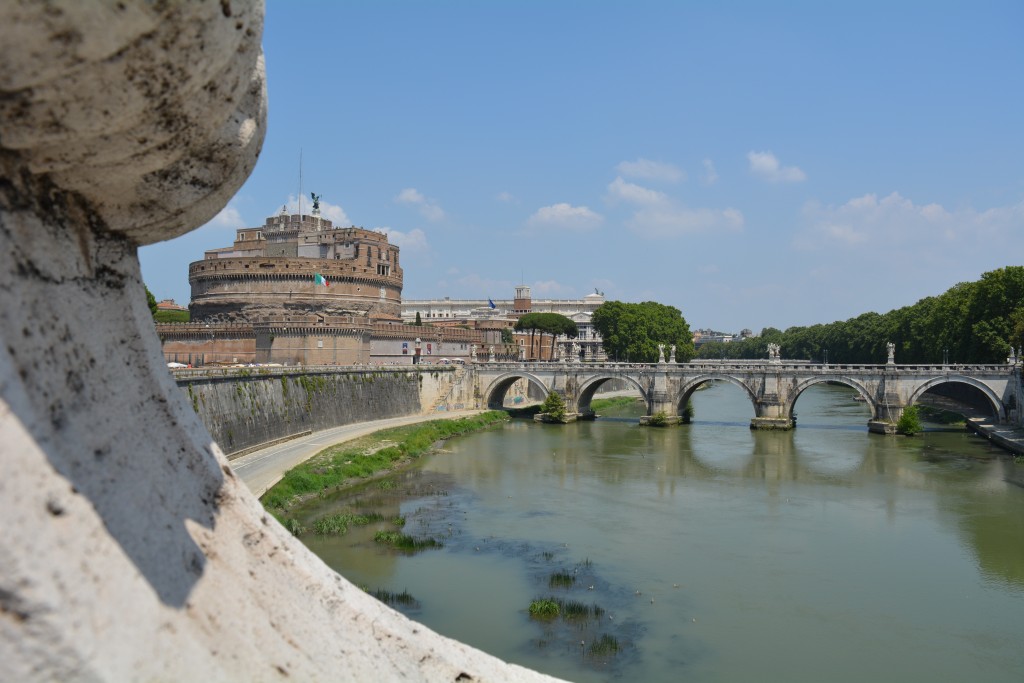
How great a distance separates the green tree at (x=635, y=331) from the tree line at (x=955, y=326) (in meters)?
17.5

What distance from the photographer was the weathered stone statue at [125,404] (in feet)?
9.93

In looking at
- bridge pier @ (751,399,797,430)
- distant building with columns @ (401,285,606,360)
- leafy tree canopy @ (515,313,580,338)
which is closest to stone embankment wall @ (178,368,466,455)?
bridge pier @ (751,399,797,430)

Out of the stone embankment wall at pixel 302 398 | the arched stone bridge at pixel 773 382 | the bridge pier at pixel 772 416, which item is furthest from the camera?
the bridge pier at pixel 772 416

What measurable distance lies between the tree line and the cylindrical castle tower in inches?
1423

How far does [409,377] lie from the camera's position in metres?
46.3

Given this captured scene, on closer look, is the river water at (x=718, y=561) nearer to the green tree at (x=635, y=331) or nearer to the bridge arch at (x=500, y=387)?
the bridge arch at (x=500, y=387)

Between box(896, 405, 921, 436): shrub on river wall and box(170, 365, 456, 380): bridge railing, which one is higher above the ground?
box(170, 365, 456, 380): bridge railing

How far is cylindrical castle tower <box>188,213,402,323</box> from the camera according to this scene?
55969 millimetres

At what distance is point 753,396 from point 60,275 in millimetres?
45221

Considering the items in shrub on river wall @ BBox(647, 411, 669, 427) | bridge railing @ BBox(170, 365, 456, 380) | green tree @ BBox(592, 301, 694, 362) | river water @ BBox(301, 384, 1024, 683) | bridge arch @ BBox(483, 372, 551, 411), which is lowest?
river water @ BBox(301, 384, 1024, 683)

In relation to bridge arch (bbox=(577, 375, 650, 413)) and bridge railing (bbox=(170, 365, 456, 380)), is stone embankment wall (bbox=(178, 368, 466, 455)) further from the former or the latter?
bridge arch (bbox=(577, 375, 650, 413))

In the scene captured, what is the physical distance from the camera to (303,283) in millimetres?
56500

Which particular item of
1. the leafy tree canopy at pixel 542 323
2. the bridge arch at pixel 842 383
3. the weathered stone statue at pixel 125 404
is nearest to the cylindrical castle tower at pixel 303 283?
the leafy tree canopy at pixel 542 323

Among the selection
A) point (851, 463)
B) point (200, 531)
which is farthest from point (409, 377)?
point (200, 531)
